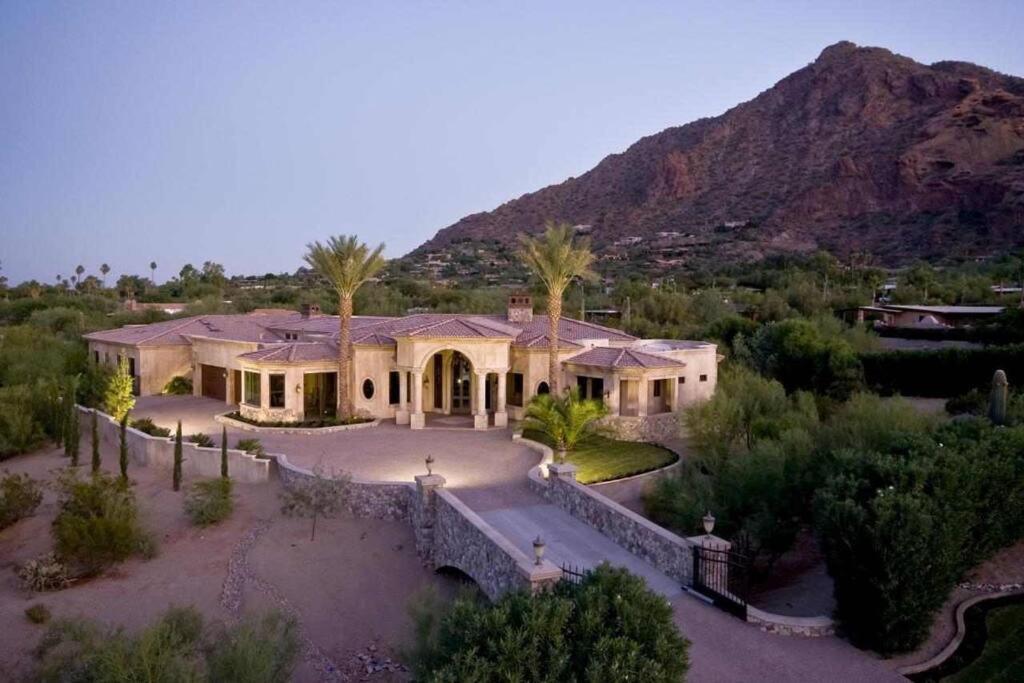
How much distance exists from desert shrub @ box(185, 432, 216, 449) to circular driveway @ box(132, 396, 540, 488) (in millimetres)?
619

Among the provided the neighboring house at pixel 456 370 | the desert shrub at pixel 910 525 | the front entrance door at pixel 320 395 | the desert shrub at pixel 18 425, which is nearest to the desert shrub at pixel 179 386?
the neighboring house at pixel 456 370

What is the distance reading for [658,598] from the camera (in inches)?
374

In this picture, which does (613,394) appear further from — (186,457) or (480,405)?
(186,457)

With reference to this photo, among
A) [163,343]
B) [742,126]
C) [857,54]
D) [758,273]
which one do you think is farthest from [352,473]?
[857,54]

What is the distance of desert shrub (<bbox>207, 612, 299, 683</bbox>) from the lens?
9.93 metres

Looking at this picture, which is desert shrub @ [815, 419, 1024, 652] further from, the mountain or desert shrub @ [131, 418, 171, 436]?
the mountain

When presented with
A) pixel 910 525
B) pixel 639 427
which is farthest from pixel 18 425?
pixel 910 525

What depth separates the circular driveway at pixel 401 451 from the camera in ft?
70.9

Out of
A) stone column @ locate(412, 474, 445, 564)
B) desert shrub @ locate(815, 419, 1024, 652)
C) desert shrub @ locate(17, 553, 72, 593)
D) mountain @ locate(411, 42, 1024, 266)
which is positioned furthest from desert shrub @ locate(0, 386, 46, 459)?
mountain @ locate(411, 42, 1024, 266)

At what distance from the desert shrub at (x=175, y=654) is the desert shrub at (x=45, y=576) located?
7255 mm

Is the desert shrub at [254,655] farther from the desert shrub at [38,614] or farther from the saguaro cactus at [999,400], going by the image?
the saguaro cactus at [999,400]

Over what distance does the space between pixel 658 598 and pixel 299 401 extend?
22366 millimetres

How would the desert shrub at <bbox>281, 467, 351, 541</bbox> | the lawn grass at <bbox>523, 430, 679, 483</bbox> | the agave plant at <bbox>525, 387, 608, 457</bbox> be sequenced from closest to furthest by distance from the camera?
1. the desert shrub at <bbox>281, 467, 351, 541</bbox>
2. the lawn grass at <bbox>523, 430, 679, 483</bbox>
3. the agave plant at <bbox>525, 387, 608, 457</bbox>

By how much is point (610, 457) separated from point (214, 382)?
20962 mm
